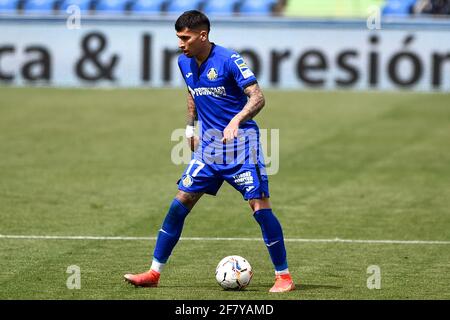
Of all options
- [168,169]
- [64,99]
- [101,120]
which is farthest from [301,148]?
[64,99]

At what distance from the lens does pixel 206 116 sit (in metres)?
10.4

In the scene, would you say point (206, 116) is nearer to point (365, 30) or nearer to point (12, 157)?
point (12, 157)

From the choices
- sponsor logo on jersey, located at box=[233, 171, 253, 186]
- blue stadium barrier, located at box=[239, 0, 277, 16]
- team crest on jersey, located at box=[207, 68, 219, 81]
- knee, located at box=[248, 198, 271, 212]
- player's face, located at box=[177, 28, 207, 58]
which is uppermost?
player's face, located at box=[177, 28, 207, 58]

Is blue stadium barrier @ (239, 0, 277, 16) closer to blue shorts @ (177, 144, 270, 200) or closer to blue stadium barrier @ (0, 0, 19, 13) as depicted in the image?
blue stadium barrier @ (0, 0, 19, 13)

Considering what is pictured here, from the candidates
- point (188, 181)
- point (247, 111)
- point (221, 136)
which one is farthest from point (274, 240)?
point (247, 111)

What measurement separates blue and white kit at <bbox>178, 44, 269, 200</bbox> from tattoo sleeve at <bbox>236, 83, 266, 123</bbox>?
11 centimetres

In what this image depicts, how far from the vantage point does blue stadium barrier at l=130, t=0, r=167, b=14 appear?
28.4 m

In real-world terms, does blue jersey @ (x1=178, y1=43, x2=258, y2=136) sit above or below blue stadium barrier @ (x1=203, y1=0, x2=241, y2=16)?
above

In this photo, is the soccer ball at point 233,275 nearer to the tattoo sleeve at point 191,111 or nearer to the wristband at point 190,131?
the wristband at point 190,131

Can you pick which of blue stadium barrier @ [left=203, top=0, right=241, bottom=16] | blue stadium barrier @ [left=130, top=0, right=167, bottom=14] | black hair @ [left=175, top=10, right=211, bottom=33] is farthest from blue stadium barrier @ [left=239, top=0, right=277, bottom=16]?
black hair @ [left=175, top=10, right=211, bottom=33]

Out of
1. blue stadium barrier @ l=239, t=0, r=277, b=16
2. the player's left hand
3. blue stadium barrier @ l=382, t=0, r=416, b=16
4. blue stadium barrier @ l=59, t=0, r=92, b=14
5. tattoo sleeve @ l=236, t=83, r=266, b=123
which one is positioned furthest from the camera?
blue stadium barrier @ l=239, t=0, r=277, b=16

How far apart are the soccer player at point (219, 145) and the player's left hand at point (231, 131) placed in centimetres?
14

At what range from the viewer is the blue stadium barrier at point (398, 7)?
27.5 m

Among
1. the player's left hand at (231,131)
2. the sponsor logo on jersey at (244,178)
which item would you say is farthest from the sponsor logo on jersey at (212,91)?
the sponsor logo on jersey at (244,178)
